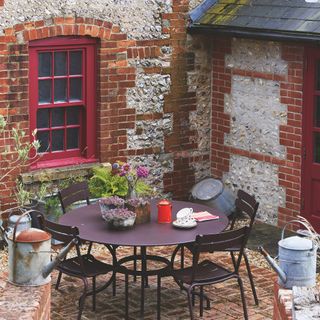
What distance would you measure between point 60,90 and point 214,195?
2.32m

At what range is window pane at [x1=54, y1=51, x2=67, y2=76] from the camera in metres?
11.8

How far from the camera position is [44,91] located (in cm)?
1184

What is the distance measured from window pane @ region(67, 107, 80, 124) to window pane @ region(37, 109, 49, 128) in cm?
30

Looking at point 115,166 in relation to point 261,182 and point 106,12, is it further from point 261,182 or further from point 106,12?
point 261,182

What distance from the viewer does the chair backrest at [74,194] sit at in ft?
34.5

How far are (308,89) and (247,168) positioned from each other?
1.48 metres

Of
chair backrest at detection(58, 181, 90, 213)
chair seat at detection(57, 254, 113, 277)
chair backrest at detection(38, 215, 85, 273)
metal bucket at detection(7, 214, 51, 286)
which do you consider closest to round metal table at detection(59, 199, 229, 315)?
chair backrest at detection(38, 215, 85, 273)

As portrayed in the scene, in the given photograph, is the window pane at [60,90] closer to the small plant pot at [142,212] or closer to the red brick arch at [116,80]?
the red brick arch at [116,80]

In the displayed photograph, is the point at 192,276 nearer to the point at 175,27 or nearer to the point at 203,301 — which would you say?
the point at 203,301

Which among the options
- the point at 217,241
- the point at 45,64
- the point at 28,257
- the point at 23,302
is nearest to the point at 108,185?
the point at 45,64

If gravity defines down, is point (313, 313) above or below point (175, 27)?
below

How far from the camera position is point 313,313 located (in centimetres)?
614

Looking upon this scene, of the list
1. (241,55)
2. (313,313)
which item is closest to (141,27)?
(241,55)

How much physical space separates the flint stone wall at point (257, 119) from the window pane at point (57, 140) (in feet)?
7.36
